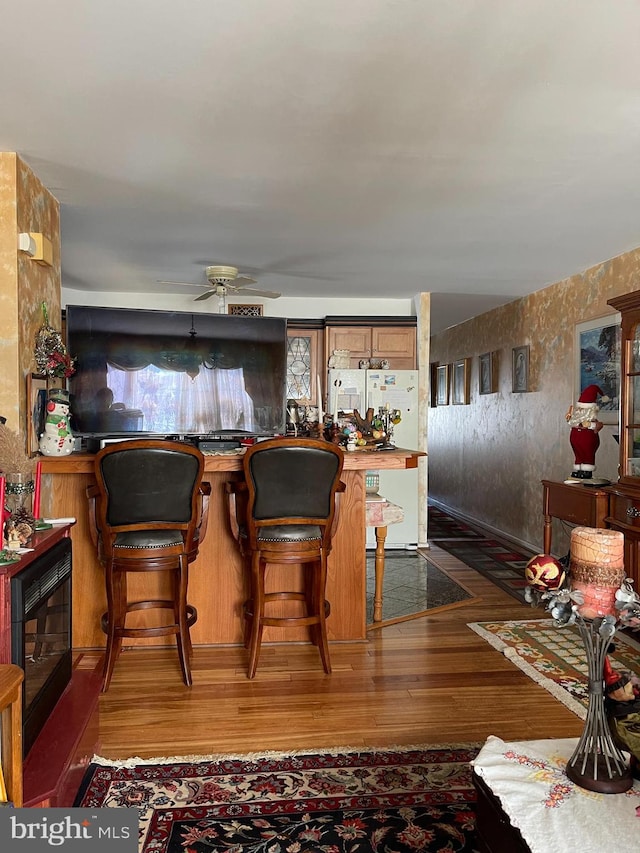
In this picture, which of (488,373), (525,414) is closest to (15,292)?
(525,414)

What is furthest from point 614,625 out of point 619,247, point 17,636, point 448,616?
point 619,247

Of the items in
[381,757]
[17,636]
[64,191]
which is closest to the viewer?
[17,636]

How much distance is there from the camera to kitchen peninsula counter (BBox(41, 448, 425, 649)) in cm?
332

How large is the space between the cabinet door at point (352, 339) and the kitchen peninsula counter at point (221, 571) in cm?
288

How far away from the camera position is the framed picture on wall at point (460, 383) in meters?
7.88

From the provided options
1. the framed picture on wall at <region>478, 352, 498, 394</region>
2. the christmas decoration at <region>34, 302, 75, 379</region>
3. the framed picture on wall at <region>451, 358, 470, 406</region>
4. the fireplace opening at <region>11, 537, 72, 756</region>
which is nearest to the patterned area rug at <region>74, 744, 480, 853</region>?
the fireplace opening at <region>11, 537, 72, 756</region>

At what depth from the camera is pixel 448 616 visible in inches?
154

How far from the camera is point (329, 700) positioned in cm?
276

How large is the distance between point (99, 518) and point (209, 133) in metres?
1.75

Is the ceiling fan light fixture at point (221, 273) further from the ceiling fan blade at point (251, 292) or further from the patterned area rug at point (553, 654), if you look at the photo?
the patterned area rug at point (553, 654)

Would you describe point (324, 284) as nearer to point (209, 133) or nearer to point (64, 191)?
point (64, 191)

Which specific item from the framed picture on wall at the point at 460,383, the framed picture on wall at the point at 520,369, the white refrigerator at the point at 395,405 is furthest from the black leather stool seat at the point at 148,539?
the framed picture on wall at the point at 460,383

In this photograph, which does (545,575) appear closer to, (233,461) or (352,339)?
(233,461)

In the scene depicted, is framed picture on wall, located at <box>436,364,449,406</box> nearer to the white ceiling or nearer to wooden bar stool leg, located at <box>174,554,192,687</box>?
the white ceiling
